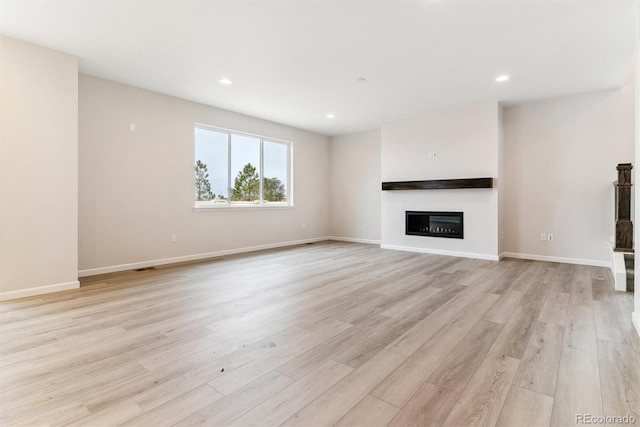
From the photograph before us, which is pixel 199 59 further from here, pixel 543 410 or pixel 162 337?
pixel 543 410

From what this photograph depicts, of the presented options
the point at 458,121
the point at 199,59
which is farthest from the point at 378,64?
the point at 458,121

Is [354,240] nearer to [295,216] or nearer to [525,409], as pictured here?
[295,216]

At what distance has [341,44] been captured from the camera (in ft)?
10.7

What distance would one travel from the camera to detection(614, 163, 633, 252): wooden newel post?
12.5 ft

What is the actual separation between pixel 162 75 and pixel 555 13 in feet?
14.5

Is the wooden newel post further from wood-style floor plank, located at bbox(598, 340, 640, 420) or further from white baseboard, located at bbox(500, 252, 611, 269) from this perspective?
wood-style floor plank, located at bbox(598, 340, 640, 420)

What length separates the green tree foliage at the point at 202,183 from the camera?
5.36 m

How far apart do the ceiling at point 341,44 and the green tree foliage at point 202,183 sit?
1164 millimetres

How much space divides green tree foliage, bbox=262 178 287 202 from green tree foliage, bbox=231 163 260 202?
7.2 inches

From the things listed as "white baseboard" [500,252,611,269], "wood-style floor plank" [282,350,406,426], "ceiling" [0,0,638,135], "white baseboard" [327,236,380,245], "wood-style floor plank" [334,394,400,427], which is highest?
"ceiling" [0,0,638,135]

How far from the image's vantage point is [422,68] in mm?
3875

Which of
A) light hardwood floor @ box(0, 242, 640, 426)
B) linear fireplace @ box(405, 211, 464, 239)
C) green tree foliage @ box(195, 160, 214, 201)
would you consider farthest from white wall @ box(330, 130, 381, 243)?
light hardwood floor @ box(0, 242, 640, 426)

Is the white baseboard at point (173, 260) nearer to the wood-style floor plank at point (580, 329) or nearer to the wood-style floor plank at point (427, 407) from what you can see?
the wood-style floor plank at point (427, 407)

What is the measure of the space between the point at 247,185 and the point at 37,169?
330 cm
